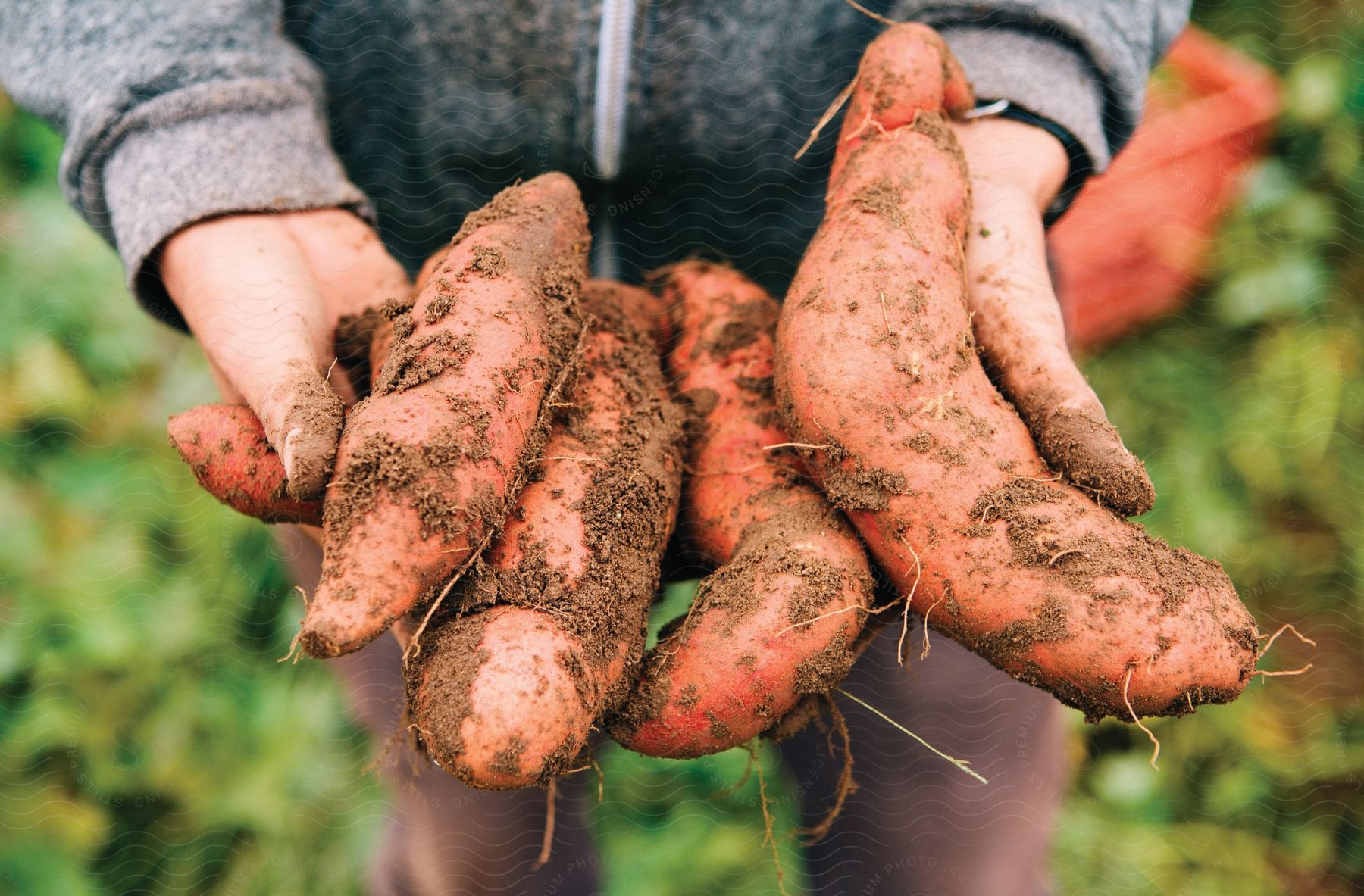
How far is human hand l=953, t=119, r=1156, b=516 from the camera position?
88 cm

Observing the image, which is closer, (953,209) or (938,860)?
(953,209)

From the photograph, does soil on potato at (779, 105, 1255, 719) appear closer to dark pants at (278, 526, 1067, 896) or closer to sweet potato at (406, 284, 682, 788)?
sweet potato at (406, 284, 682, 788)

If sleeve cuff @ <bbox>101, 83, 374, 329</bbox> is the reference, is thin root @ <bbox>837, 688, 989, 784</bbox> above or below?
below

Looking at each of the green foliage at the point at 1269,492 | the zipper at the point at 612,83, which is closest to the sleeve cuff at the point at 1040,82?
the zipper at the point at 612,83

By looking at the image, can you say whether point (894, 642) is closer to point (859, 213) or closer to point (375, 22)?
point (859, 213)

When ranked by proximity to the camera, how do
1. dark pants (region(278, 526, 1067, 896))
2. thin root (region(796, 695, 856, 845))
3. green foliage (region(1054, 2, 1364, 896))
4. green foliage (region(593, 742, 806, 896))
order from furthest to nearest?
green foliage (region(1054, 2, 1364, 896)) → green foliage (region(593, 742, 806, 896)) → dark pants (region(278, 526, 1067, 896)) → thin root (region(796, 695, 856, 845))

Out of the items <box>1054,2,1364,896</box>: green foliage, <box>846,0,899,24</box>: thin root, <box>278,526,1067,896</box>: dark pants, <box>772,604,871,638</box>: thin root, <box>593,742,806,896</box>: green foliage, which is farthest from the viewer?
<box>1054,2,1364,896</box>: green foliage

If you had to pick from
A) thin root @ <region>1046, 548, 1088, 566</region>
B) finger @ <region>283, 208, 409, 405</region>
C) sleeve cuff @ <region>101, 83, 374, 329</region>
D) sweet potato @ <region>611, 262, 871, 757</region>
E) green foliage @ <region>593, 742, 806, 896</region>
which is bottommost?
green foliage @ <region>593, 742, 806, 896</region>

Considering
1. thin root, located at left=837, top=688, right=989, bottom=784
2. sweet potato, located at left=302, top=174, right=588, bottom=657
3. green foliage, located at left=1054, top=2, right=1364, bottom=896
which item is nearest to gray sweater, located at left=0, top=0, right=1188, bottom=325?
sweet potato, located at left=302, top=174, right=588, bottom=657

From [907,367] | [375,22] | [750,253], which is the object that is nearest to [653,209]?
[750,253]

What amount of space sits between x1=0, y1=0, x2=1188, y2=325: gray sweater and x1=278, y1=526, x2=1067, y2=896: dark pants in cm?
48

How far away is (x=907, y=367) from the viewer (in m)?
0.89

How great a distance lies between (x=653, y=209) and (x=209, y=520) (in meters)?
1.19

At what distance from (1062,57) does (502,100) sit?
0.66 metres
